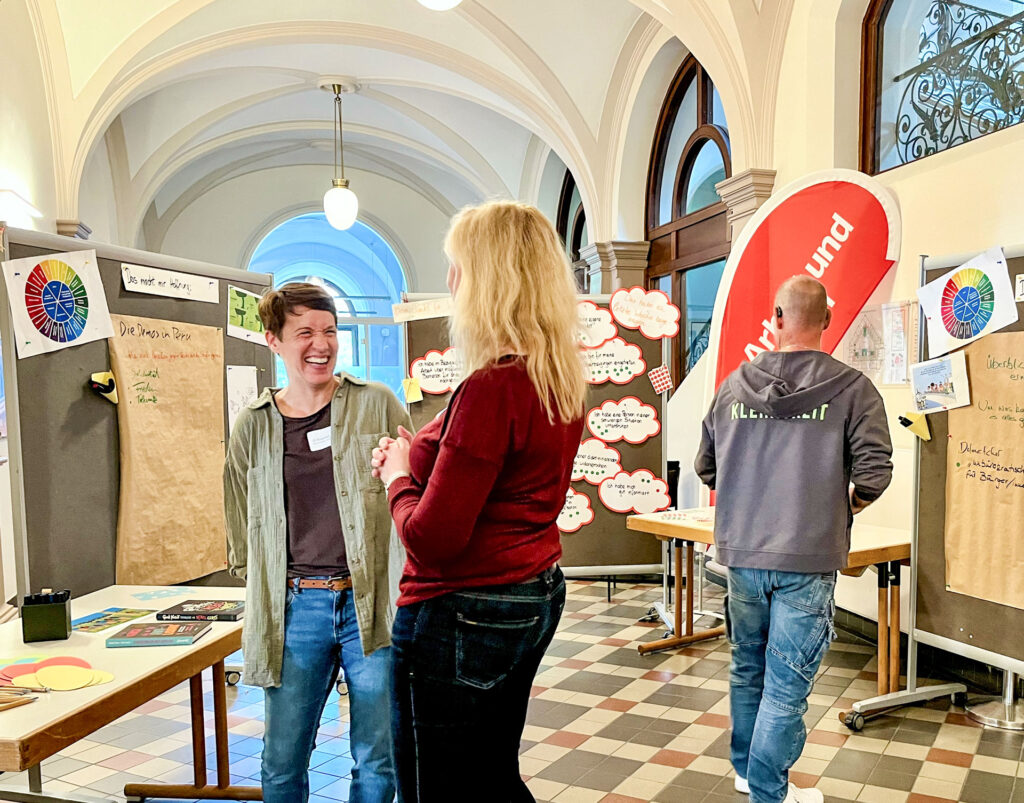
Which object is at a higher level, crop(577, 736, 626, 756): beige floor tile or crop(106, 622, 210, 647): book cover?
crop(106, 622, 210, 647): book cover

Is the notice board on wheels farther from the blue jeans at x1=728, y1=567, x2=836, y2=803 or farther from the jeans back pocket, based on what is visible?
the jeans back pocket

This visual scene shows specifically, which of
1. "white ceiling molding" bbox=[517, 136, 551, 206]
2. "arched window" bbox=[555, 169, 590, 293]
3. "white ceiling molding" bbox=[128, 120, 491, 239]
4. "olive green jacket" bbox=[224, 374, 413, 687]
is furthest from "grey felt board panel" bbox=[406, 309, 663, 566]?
"white ceiling molding" bbox=[128, 120, 491, 239]

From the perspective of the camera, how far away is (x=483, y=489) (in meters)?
1.32

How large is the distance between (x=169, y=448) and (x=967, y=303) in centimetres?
284

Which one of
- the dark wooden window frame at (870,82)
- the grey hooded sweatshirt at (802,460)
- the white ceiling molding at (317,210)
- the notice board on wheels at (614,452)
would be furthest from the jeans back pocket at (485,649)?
the white ceiling molding at (317,210)

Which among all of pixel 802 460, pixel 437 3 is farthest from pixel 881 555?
pixel 437 3

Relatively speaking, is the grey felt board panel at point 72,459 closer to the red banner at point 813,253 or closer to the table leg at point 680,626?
the table leg at point 680,626

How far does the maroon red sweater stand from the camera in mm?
1311

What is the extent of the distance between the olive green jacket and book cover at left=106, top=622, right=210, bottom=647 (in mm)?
252

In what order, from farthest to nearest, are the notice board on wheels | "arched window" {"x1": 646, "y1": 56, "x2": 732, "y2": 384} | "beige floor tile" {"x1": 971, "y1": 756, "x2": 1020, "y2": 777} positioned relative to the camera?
1. "arched window" {"x1": 646, "y1": 56, "x2": 732, "y2": 384}
2. the notice board on wheels
3. "beige floor tile" {"x1": 971, "y1": 756, "x2": 1020, "y2": 777}

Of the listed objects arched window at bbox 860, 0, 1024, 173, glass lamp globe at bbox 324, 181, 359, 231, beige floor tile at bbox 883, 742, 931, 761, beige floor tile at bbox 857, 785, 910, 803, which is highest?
glass lamp globe at bbox 324, 181, 359, 231

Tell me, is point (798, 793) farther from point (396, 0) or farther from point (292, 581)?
point (396, 0)

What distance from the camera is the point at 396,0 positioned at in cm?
709

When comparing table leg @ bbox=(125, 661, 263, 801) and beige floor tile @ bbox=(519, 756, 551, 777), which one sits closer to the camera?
table leg @ bbox=(125, 661, 263, 801)
